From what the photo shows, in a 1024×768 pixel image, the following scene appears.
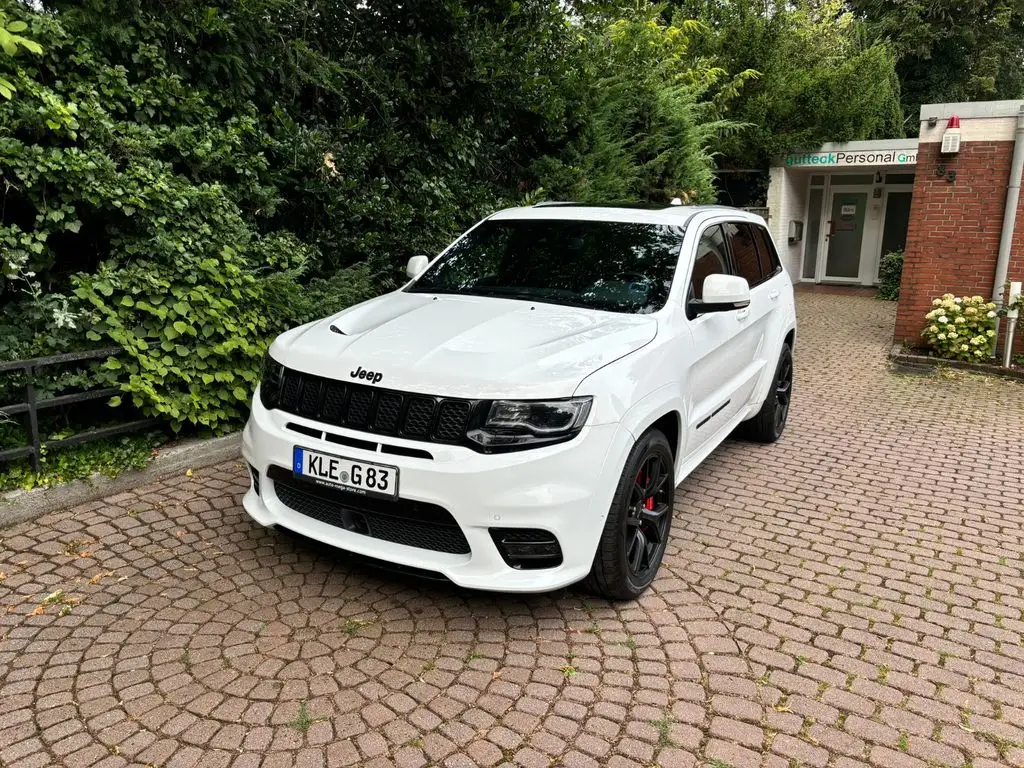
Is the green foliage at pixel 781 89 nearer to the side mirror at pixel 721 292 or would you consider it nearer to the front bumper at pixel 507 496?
the side mirror at pixel 721 292

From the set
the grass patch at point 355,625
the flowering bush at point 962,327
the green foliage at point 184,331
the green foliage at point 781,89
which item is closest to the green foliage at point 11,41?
the green foliage at point 184,331

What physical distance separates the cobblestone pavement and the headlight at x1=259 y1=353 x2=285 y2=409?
2.56 ft

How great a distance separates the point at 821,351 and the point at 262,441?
918 cm

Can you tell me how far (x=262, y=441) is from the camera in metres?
3.64

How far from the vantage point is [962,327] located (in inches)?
374

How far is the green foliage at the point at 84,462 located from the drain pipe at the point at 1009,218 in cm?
932

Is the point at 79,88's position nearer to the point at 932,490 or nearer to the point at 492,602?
the point at 492,602

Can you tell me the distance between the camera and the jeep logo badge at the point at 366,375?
3.35 m

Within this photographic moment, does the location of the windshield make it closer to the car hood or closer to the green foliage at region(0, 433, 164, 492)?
the car hood

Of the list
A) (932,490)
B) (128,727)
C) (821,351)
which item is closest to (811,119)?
(821,351)

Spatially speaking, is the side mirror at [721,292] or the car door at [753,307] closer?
the side mirror at [721,292]

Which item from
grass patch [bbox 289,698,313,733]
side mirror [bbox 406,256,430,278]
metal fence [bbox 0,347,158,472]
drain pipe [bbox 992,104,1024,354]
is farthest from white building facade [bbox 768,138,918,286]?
grass patch [bbox 289,698,313,733]

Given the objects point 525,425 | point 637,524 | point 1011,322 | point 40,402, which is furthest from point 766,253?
point 40,402

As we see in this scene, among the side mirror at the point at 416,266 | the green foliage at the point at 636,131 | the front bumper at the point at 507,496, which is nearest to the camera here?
the front bumper at the point at 507,496
